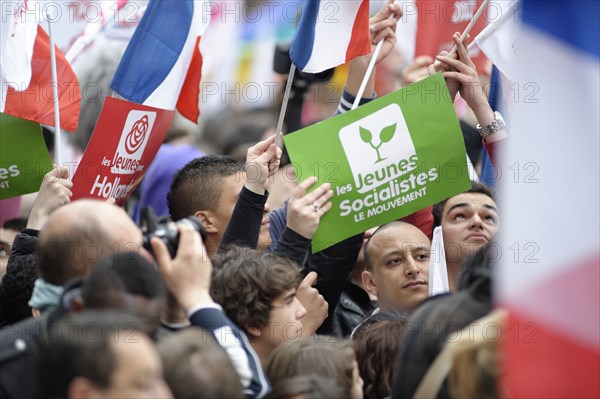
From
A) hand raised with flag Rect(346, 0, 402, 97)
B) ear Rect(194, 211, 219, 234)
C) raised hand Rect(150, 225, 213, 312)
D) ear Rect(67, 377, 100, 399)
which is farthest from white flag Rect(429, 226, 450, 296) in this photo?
ear Rect(67, 377, 100, 399)

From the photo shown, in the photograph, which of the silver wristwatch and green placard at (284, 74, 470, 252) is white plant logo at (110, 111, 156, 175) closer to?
green placard at (284, 74, 470, 252)

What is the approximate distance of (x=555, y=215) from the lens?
2.84 m

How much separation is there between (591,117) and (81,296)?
1.52 meters

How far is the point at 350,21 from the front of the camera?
5297 millimetres

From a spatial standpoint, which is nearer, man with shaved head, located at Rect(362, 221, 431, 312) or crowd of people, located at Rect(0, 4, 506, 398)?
crowd of people, located at Rect(0, 4, 506, 398)

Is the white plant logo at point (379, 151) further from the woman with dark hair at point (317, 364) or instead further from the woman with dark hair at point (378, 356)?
the woman with dark hair at point (317, 364)

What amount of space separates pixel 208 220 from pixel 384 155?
0.94m

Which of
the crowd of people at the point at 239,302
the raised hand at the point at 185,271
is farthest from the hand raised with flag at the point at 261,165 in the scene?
the raised hand at the point at 185,271

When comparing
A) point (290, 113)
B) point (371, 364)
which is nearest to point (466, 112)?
point (290, 113)

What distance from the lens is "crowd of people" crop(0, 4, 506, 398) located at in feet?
9.53

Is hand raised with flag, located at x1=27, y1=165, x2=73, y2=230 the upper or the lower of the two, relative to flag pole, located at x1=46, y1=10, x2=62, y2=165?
lower

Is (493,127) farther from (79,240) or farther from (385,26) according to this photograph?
(79,240)

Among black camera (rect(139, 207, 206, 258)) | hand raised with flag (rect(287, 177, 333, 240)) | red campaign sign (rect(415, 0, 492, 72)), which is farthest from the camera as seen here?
red campaign sign (rect(415, 0, 492, 72))

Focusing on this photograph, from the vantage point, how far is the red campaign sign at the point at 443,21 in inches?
242
